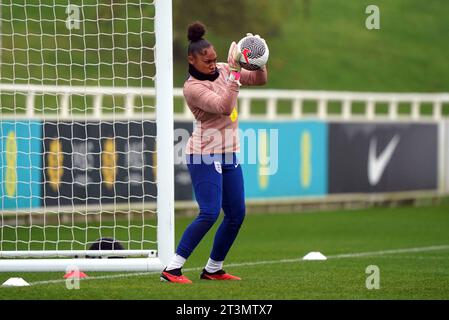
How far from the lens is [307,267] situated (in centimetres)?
1125

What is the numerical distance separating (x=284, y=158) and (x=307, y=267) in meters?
9.12

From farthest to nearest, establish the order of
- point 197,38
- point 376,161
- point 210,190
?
point 376,161
point 197,38
point 210,190

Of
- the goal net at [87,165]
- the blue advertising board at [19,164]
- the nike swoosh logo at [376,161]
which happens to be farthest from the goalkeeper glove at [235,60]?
the nike swoosh logo at [376,161]

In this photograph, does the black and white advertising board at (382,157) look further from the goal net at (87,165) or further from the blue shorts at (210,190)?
the blue shorts at (210,190)

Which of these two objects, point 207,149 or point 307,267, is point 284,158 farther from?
point 207,149

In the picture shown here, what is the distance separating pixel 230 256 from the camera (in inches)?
514

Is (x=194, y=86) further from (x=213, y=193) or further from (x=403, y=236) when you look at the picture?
(x=403, y=236)

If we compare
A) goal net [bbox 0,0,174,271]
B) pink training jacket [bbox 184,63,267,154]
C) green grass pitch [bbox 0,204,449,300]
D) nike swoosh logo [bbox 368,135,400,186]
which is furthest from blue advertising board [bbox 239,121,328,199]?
pink training jacket [bbox 184,63,267,154]

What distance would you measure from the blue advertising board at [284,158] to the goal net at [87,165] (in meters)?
2.17

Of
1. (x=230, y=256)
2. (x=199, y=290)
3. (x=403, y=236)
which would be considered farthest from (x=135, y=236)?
(x=199, y=290)

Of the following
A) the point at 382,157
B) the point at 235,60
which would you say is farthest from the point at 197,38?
the point at 382,157

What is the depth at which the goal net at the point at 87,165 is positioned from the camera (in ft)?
33.9

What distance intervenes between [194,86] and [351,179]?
Answer: 12.3 meters

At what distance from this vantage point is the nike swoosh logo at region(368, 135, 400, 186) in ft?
71.1
